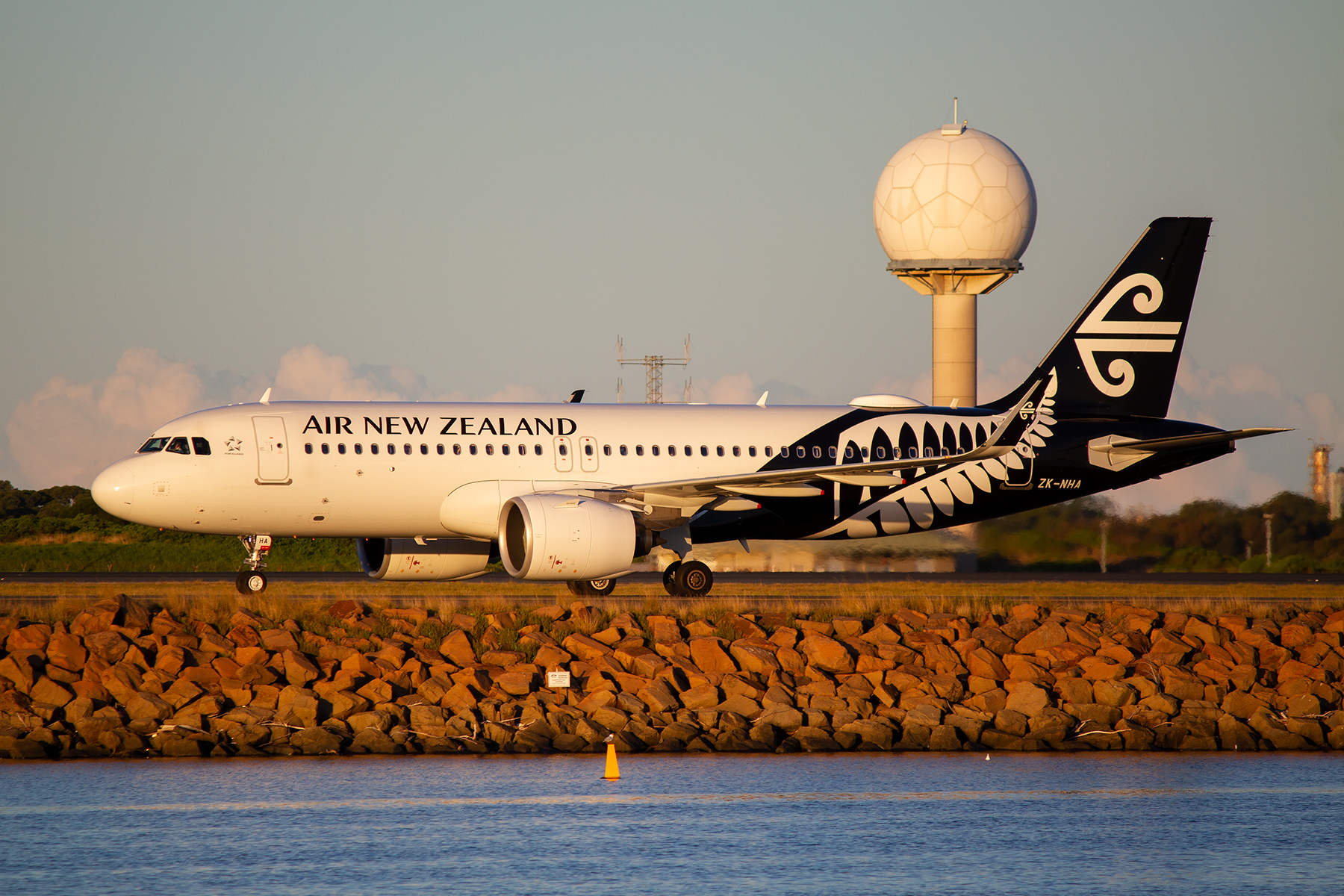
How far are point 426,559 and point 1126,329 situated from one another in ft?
52.4

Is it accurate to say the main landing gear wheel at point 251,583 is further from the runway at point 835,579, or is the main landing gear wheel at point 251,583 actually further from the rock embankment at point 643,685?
the rock embankment at point 643,685

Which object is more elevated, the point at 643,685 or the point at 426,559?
the point at 426,559

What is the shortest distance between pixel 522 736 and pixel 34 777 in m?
5.64

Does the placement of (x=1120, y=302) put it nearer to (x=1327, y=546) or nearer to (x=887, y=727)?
(x=1327, y=546)

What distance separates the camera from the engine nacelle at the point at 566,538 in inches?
1080

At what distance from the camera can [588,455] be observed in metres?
30.5

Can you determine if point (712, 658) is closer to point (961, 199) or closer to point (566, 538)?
point (566, 538)

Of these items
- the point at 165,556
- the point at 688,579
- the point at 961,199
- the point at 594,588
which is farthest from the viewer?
the point at 961,199

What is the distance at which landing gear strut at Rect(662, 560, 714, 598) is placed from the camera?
30.2m

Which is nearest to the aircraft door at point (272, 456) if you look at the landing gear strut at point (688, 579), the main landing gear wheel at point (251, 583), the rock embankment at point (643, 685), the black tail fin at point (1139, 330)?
the main landing gear wheel at point (251, 583)

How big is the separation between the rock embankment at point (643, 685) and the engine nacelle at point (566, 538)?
2.73m

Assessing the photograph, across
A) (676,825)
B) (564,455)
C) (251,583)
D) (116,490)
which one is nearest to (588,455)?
(564,455)

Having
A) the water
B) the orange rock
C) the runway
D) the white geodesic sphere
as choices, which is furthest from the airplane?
the white geodesic sphere

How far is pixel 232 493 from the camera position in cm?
2866
